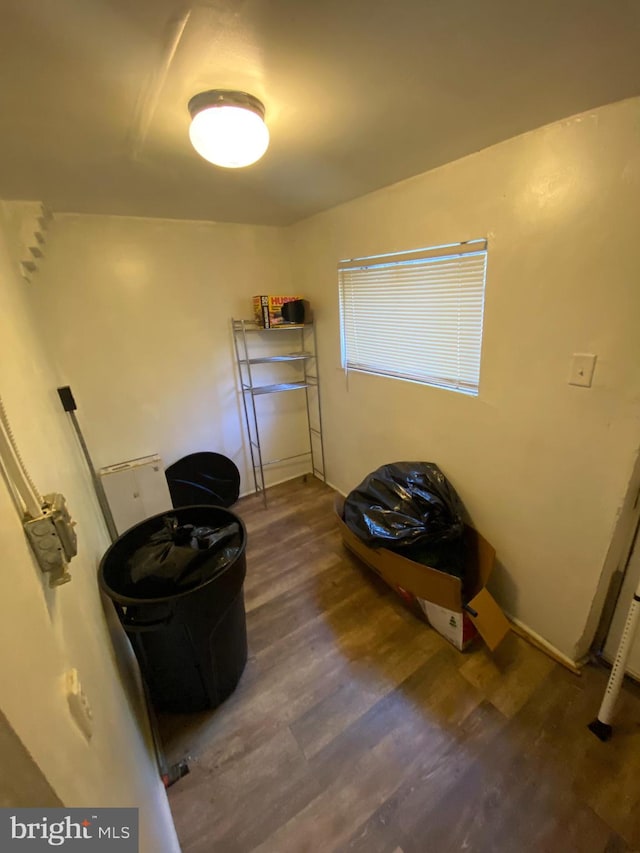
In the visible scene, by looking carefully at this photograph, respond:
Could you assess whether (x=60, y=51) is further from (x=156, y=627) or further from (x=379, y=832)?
(x=379, y=832)

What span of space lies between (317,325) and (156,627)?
6.88ft

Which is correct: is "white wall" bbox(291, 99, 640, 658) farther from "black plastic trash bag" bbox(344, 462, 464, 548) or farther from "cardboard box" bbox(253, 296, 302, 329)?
"cardboard box" bbox(253, 296, 302, 329)

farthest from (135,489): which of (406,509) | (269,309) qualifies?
(406,509)

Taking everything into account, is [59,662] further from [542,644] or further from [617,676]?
[542,644]

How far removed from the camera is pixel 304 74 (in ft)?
2.88

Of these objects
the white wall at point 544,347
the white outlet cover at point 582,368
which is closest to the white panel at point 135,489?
the white wall at point 544,347

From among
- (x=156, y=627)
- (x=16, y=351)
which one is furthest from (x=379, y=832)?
(x=16, y=351)

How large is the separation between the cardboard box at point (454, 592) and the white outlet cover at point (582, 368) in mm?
840

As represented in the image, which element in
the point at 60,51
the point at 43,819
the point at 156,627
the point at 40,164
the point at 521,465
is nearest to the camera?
the point at 43,819

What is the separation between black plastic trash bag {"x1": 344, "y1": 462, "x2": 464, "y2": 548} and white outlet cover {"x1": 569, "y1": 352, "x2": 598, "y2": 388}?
765mm

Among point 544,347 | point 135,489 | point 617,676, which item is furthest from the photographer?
point 135,489

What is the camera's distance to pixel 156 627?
3.84 feet

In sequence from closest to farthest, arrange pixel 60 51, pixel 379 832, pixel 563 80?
pixel 60 51 < pixel 563 80 < pixel 379 832

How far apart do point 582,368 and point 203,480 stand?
2.38 metres
